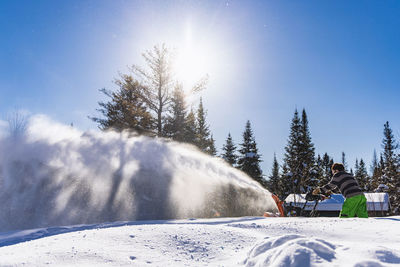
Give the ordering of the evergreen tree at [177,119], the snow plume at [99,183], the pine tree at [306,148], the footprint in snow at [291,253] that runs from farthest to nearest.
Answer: the pine tree at [306,148] → the evergreen tree at [177,119] → the snow plume at [99,183] → the footprint in snow at [291,253]

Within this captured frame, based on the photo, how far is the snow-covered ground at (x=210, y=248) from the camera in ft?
5.53

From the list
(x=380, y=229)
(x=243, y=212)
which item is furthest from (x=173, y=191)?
(x=380, y=229)

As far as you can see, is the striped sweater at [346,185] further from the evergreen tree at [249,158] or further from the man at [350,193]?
the evergreen tree at [249,158]

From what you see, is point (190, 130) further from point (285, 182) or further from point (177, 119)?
point (285, 182)

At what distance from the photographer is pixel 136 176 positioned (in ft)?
17.4

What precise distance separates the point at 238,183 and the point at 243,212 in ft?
2.44

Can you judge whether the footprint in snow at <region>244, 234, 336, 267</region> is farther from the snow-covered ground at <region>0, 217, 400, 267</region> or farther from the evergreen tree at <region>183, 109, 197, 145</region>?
the evergreen tree at <region>183, 109, 197, 145</region>

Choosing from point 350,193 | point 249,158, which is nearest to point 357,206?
point 350,193

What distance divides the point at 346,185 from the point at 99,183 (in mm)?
4570

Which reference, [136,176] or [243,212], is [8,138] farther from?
[243,212]

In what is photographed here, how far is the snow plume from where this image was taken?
13.8 ft

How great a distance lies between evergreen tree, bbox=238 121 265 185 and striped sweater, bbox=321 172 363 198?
68.4 feet

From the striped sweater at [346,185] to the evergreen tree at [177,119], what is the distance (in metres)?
14.5

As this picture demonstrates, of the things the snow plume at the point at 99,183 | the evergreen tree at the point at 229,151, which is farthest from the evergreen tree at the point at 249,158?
the snow plume at the point at 99,183
